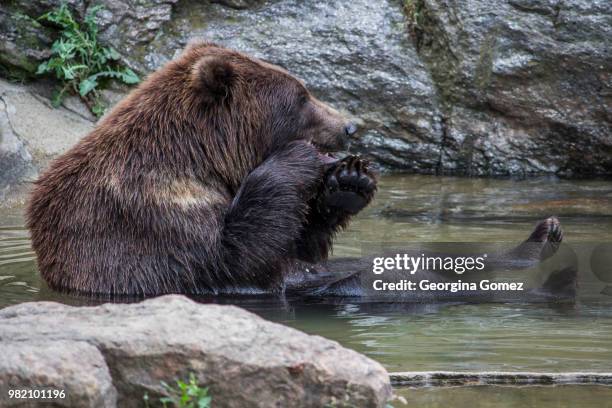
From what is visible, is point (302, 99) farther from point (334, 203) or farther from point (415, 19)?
point (415, 19)


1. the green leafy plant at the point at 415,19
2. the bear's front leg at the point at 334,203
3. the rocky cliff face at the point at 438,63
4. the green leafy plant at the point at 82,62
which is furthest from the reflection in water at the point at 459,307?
the green leafy plant at the point at 415,19

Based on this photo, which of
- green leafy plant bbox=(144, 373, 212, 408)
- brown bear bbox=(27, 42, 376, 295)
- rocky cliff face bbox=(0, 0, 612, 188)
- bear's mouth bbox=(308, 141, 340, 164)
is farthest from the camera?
rocky cliff face bbox=(0, 0, 612, 188)

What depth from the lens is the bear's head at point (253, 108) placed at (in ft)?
20.7

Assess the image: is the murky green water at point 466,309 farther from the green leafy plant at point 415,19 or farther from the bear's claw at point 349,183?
the green leafy plant at point 415,19

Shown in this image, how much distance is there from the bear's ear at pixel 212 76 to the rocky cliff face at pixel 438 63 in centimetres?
479

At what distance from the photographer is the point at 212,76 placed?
6.23 m

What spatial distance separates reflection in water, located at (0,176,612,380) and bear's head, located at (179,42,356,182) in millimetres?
981

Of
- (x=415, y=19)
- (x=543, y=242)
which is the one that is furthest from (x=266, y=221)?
(x=415, y=19)

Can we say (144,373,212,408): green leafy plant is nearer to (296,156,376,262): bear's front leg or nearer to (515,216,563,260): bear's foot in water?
(296,156,376,262): bear's front leg

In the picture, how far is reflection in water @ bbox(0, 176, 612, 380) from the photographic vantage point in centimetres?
473

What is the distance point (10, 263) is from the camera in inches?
285

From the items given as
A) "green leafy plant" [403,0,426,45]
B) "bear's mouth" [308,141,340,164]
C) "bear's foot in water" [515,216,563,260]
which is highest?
"green leafy plant" [403,0,426,45]

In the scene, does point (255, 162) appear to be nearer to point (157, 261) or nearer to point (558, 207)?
point (157, 261)

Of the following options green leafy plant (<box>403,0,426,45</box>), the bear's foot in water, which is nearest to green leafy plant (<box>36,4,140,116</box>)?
green leafy plant (<box>403,0,426,45</box>)
